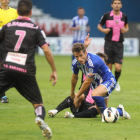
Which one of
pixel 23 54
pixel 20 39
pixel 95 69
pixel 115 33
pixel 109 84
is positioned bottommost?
pixel 109 84

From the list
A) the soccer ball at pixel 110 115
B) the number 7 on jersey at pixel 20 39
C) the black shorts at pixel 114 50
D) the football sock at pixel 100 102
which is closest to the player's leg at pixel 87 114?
the football sock at pixel 100 102

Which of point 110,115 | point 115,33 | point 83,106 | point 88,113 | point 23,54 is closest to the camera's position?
point 23,54

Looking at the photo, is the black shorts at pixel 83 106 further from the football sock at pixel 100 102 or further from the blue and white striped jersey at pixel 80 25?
the blue and white striped jersey at pixel 80 25

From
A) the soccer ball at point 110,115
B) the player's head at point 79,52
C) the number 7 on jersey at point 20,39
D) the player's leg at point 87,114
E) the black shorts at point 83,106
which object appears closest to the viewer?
the number 7 on jersey at point 20,39

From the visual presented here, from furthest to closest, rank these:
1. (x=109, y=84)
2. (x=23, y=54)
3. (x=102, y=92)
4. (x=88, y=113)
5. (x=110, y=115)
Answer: (x=88, y=113) → (x=109, y=84) → (x=102, y=92) → (x=110, y=115) → (x=23, y=54)

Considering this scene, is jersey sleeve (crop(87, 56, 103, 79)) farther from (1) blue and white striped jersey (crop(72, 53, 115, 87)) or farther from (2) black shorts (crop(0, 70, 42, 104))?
(2) black shorts (crop(0, 70, 42, 104))

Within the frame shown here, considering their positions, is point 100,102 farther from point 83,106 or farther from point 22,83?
point 22,83

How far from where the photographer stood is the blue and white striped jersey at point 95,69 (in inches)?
273

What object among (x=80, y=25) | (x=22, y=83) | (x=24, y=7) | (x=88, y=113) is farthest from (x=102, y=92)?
(x=80, y=25)

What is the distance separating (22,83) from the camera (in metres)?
5.62

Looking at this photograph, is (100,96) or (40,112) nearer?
(40,112)

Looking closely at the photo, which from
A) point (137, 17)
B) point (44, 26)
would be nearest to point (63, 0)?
point (44, 26)

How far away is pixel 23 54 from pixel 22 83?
381 mm

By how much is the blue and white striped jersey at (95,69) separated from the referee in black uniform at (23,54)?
1402 millimetres
